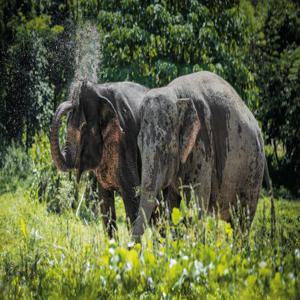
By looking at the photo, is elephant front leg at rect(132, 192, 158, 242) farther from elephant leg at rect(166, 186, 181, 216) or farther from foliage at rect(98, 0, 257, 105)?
foliage at rect(98, 0, 257, 105)

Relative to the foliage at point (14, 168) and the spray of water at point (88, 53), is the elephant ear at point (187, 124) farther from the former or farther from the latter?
the foliage at point (14, 168)

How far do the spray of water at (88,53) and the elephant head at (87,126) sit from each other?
5523 mm

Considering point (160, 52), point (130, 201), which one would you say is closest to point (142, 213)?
point (130, 201)

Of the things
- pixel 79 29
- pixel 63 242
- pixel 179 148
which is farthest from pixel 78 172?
pixel 79 29

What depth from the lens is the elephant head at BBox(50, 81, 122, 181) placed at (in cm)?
535

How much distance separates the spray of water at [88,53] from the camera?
37.6 feet

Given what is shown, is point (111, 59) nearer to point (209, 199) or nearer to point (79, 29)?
point (79, 29)

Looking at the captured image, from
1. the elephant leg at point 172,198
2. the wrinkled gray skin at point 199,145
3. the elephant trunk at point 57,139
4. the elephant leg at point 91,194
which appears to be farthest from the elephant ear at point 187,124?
the elephant leg at point 91,194

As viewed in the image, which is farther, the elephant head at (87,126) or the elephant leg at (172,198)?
the elephant head at (87,126)

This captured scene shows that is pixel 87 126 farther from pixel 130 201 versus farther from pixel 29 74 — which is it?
pixel 29 74

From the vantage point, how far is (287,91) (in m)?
14.8

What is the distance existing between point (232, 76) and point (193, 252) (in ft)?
28.3

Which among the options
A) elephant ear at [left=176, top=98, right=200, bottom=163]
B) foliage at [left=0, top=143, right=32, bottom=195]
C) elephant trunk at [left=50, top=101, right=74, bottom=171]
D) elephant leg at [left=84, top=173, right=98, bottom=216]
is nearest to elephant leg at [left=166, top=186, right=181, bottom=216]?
elephant ear at [left=176, top=98, right=200, bottom=163]

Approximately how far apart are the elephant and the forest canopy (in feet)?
17.4
